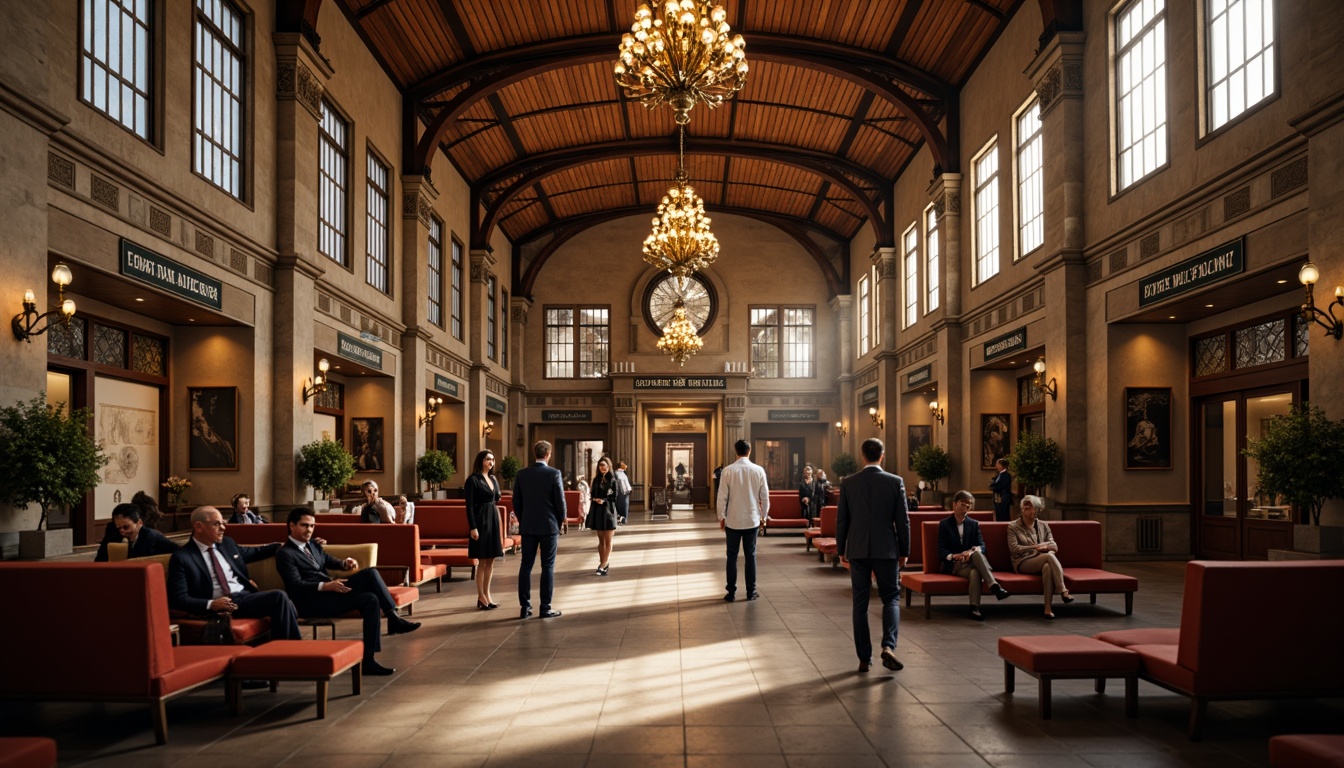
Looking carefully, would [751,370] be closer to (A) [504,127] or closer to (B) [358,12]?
(A) [504,127]

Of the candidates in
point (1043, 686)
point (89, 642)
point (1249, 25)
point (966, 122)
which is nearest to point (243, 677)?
point (89, 642)

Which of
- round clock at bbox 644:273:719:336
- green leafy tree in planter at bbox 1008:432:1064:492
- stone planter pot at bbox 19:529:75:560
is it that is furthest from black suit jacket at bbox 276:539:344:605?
round clock at bbox 644:273:719:336

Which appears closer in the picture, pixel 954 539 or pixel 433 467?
pixel 954 539

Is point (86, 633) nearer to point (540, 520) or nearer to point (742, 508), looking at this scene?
point (540, 520)

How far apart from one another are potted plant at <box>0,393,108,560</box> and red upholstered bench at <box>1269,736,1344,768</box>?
8145mm

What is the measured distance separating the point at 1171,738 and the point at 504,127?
67.0 feet

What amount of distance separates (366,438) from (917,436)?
13.2 m

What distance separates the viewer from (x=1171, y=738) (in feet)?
15.3

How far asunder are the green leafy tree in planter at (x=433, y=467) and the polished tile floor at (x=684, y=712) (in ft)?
37.2

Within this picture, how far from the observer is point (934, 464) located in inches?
755

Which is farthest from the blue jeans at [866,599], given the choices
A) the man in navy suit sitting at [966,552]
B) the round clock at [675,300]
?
the round clock at [675,300]

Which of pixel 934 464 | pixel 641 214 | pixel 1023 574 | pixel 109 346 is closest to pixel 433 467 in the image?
pixel 109 346

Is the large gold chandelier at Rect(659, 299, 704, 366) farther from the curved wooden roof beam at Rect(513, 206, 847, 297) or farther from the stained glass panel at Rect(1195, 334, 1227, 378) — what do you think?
the stained glass panel at Rect(1195, 334, 1227, 378)

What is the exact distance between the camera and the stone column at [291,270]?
1314 cm
